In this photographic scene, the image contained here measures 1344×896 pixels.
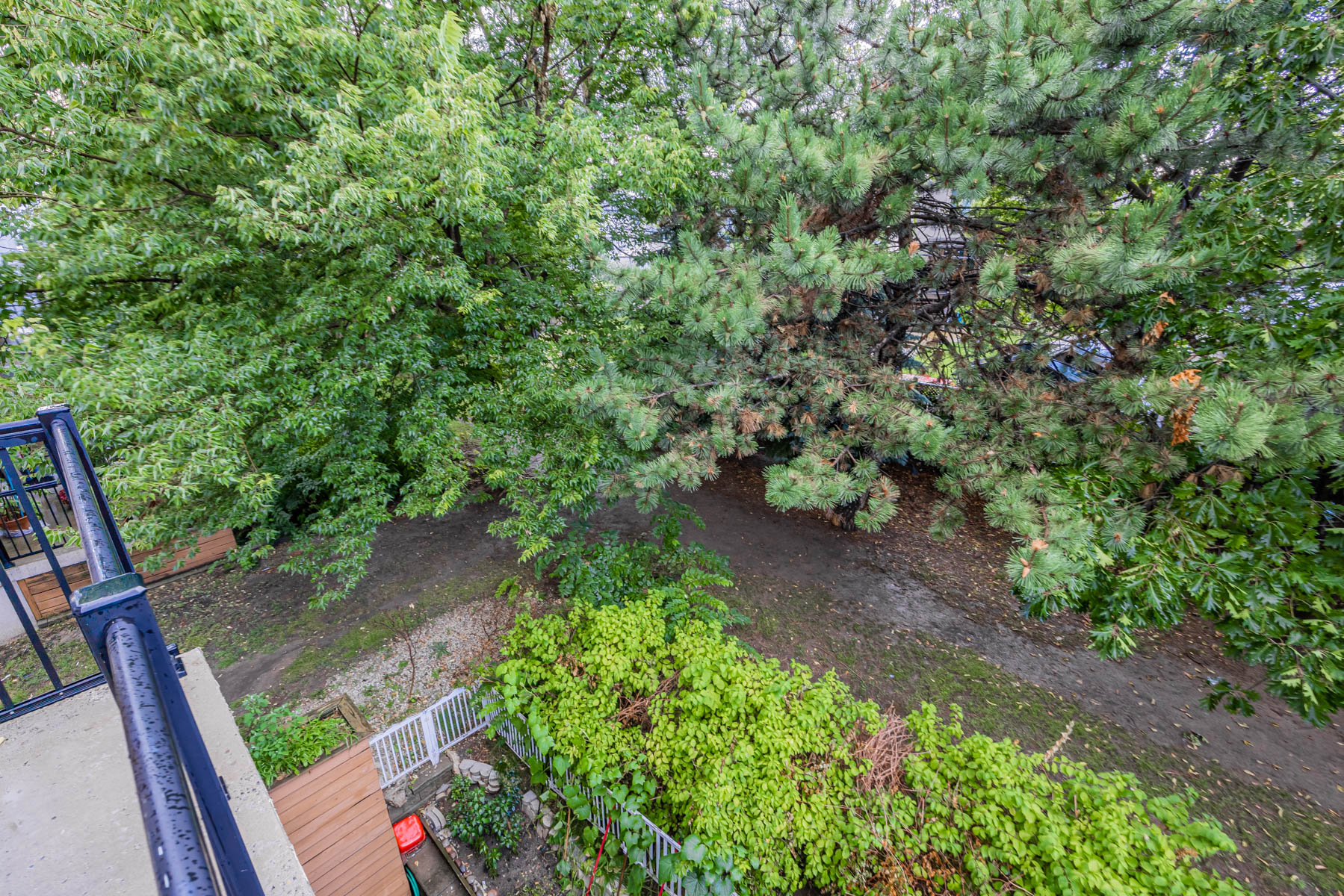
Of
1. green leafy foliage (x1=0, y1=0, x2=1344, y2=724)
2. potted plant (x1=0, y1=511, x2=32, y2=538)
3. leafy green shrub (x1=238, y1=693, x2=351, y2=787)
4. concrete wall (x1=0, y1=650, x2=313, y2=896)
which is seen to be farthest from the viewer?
potted plant (x1=0, y1=511, x2=32, y2=538)

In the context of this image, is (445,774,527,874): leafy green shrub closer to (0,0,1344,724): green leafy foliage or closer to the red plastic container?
the red plastic container

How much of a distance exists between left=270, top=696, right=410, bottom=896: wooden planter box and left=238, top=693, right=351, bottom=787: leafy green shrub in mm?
57

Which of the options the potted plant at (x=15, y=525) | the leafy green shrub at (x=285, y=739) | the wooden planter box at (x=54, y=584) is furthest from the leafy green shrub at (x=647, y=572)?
the potted plant at (x=15, y=525)

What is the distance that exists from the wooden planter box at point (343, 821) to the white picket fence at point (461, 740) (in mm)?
467

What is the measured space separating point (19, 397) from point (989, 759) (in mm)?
6535

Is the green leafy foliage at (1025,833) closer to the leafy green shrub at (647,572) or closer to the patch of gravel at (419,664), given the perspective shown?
the leafy green shrub at (647,572)

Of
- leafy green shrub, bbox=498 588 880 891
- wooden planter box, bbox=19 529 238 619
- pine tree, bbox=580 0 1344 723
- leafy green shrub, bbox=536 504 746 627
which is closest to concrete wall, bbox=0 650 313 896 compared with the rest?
leafy green shrub, bbox=498 588 880 891

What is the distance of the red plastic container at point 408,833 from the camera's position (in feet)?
13.1

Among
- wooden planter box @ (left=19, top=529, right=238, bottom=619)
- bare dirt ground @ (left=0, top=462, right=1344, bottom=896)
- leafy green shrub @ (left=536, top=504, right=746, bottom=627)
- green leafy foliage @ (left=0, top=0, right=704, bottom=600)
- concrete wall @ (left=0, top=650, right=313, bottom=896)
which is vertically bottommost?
bare dirt ground @ (left=0, top=462, right=1344, bottom=896)

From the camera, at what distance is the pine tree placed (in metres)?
3.12

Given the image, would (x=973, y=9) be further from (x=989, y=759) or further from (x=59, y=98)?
(x=59, y=98)

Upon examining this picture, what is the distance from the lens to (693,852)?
10.1ft

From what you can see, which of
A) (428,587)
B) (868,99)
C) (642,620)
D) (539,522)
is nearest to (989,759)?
(642,620)

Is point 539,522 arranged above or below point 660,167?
below
